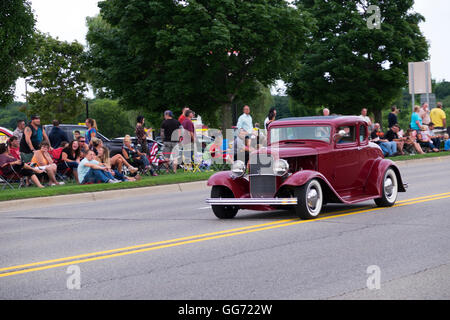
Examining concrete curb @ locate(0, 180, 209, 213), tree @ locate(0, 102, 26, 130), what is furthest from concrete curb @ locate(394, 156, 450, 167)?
tree @ locate(0, 102, 26, 130)

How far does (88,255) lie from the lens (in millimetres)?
8031

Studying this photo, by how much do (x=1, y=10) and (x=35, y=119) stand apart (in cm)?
2088

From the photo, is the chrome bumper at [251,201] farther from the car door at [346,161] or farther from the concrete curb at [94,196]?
the concrete curb at [94,196]

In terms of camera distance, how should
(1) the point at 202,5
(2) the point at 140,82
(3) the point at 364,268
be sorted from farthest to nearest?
(2) the point at 140,82 → (1) the point at 202,5 → (3) the point at 364,268

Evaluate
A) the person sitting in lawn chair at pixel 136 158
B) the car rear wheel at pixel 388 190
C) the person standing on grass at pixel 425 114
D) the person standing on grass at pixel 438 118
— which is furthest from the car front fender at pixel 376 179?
the person standing on grass at pixel 438 118

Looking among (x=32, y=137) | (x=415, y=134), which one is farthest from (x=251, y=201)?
(x=415, y=134)

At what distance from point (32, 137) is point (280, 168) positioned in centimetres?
1138

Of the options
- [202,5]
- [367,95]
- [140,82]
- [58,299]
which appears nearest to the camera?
[58,299]

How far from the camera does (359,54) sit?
5072cm

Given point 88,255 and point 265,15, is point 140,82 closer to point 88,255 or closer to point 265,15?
point 265,15

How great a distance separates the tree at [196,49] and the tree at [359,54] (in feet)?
42.2

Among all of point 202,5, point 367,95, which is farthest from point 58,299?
point 367,95

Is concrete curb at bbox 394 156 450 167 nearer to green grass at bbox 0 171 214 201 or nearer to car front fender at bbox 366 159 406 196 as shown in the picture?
green grass at bbox 0 171 214 201

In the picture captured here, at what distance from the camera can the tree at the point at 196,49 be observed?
1357 inches
